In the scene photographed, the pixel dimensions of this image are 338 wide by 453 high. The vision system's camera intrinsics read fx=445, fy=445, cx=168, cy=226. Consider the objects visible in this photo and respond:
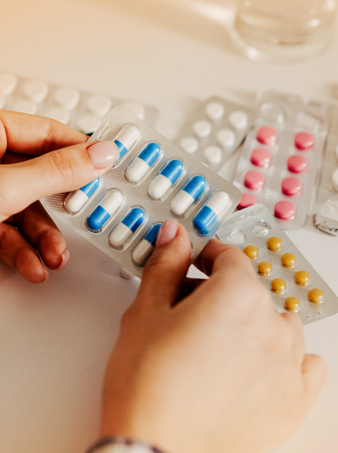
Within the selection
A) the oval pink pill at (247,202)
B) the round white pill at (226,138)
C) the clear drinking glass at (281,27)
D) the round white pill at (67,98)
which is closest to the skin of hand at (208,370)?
the oval pink pill at (247,202)

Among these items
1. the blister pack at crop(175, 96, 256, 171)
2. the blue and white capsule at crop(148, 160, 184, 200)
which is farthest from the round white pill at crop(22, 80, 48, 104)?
the blue and white capsule at crop(148, 160, 184, 200)

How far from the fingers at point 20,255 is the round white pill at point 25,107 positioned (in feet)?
0.81

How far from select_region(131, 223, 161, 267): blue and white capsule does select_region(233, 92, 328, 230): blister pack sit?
180 mm

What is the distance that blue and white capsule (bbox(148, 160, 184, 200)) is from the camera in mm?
549

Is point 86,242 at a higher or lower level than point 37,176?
lower

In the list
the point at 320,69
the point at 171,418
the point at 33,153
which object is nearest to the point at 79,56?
the point at 33,153

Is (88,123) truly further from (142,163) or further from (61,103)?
(142,163)

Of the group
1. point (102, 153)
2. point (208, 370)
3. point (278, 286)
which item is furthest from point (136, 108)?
point (208, 370)

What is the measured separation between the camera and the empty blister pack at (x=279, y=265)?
549mm

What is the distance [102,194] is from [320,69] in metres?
0.55

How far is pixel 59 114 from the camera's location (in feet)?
2.49

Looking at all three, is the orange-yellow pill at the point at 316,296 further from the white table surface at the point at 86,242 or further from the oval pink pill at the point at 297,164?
the oval pink pill at the point at 297,164

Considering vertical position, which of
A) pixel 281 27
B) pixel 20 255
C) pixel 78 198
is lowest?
pixel 20 255

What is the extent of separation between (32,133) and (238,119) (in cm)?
35
